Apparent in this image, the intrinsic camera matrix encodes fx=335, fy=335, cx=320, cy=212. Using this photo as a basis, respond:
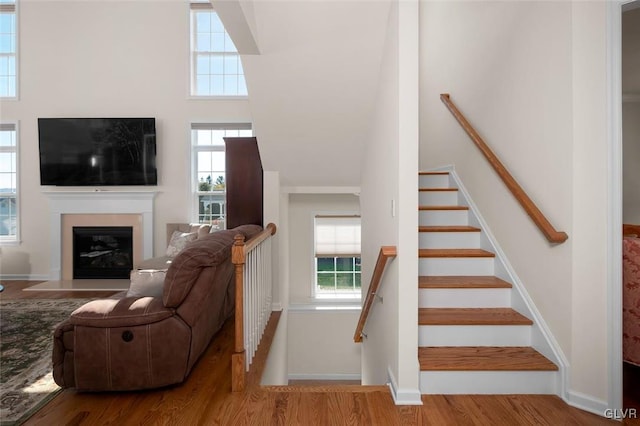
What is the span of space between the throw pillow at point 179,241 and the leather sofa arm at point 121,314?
9.32 ft

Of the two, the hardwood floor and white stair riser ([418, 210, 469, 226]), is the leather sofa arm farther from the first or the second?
white stair riser ([418, 210, 469, 226])

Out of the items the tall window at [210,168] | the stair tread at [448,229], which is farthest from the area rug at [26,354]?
the stair tread at [448,229]

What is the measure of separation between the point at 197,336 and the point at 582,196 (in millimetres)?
2572

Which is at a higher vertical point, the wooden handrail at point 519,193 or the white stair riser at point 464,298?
the wooden handrail at point 519,193

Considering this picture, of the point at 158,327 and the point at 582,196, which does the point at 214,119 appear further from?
the point at 582,196

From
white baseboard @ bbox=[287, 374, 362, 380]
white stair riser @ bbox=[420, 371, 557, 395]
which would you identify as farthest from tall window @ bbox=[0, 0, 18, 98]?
white stair riser @ bbox=[420, 371, 557, 395]

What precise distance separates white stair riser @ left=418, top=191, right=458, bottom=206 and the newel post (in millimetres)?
2208

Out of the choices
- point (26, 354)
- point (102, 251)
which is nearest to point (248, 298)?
point (26, 354)

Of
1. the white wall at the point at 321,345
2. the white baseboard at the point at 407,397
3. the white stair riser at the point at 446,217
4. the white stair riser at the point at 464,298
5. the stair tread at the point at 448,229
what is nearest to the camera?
the white baseboard at the point at 407,397

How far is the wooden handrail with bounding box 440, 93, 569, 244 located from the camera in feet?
6.54

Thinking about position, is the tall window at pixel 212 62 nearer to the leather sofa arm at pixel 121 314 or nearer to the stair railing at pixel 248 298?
the stair railing at pixel 248 298

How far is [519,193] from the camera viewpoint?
2352 mm

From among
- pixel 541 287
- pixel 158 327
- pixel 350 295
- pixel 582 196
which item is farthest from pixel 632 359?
pixel 350 295

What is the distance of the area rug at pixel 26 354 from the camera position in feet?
6.81
